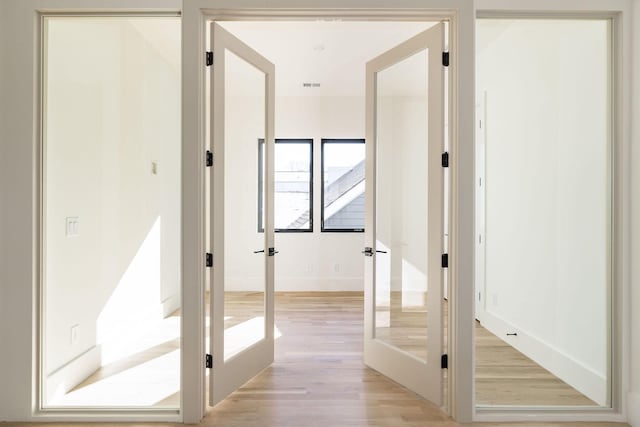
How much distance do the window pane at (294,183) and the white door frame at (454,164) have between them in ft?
12.8

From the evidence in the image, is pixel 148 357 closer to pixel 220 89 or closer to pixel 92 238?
pixel 92 238

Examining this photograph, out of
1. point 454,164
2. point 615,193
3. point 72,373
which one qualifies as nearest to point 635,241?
point 615,193

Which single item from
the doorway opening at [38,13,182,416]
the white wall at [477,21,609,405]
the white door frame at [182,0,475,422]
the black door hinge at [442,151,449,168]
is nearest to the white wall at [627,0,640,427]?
the white wall at [477,21,609,405]

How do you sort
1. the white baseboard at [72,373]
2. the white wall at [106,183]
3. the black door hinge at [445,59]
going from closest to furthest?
the black door hinge at [445,59]
the white baseboard at [72,373]
the white wall at [106,183]

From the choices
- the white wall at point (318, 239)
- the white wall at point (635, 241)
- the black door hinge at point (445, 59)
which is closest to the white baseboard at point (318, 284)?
the white wall at point (318, 239)

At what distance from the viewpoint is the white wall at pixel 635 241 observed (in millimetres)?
2279

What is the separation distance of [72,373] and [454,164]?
119 inches

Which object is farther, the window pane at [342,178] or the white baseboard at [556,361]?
the window pane at [342,178]

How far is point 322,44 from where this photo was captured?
164 inches

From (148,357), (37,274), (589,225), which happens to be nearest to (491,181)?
(589,225)

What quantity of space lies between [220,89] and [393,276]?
1.84 meters

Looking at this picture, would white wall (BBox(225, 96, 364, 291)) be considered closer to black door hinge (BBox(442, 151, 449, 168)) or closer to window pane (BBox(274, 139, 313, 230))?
window pane (BBox(274, 139, 313, 230))

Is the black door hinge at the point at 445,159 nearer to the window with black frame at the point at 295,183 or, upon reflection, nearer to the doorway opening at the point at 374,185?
the doorway opening at the point at 374,185

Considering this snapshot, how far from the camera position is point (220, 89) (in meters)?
2.54
